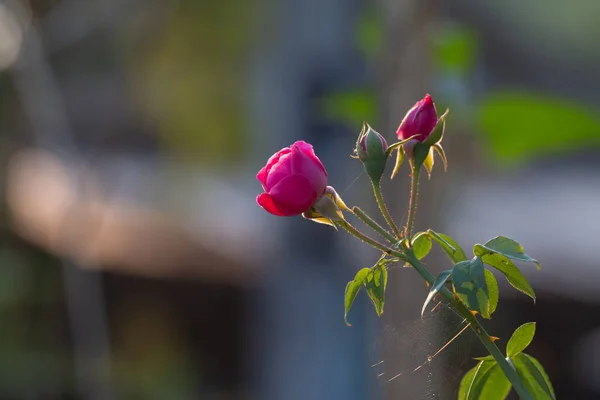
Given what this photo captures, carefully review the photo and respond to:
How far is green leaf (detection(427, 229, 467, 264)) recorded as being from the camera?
0.38 meters

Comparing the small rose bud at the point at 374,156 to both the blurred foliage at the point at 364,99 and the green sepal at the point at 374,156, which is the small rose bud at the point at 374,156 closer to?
the green sepal at the point at 374,156

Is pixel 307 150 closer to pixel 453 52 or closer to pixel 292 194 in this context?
pixel 292 194

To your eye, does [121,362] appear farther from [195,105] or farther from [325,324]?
[325,324]

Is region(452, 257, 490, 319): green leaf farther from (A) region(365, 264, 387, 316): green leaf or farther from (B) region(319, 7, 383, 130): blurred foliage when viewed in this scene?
(B) region(319, 7, 383, 130): blurred foliage

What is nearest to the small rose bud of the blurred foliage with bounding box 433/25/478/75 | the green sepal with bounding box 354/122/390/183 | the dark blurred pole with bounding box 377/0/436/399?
the green sepal with bounding box 354/122/390/183

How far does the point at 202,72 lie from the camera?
3164mm

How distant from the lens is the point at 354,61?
1.89 m

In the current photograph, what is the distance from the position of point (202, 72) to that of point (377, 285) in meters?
2.87

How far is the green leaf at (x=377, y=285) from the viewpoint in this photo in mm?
370

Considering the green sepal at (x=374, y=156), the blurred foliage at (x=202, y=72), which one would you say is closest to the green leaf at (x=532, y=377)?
the green sepal at (x=374, y=156)

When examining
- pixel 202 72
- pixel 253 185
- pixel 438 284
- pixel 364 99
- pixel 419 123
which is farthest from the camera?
pixel 253 185

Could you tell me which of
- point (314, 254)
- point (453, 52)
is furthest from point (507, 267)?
point (314, 254)

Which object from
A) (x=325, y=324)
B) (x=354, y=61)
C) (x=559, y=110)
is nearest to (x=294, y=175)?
(x=559, y=110)

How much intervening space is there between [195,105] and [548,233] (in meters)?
1.42
